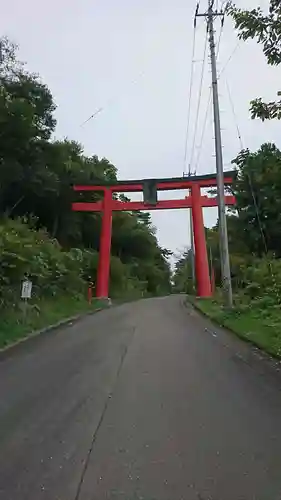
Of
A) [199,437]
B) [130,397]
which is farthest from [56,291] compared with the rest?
[199,437]

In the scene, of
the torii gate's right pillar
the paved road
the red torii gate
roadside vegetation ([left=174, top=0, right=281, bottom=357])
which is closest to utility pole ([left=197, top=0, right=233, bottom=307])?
roadside vegetation ([left=174, top=0, right=281, bottom=357])

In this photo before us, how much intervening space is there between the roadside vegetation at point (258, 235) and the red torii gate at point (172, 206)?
8.03 ft

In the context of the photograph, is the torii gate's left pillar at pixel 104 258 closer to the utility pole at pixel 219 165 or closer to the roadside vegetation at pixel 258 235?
the roadside vegetation at pixel 258 235

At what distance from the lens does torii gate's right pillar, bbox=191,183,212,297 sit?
41.2 metres

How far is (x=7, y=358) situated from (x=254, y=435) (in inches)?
319

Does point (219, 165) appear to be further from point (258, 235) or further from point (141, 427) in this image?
point (258, 235)

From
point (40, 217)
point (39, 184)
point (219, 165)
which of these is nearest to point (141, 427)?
point (219, 165)

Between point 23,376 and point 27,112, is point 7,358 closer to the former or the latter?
point 23,376

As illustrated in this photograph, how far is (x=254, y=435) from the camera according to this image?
20.0ft

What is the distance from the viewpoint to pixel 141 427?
650cm

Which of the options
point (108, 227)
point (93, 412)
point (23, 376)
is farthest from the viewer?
point (108, 227)

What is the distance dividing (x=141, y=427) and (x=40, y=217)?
138 feet

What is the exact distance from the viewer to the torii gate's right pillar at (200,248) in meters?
41.2

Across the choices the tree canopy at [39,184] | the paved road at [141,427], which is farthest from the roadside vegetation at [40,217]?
the paved road at [141,427]
